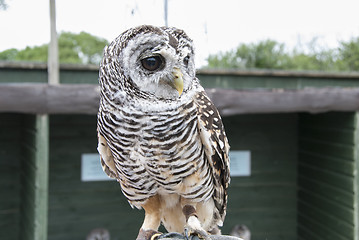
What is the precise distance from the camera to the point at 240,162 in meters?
5.14

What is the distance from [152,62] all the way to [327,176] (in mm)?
4056

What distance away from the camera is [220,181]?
1943mm

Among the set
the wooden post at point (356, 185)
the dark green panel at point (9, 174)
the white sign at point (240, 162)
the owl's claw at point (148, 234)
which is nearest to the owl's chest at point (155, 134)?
the owl's claw at point (148, 234)

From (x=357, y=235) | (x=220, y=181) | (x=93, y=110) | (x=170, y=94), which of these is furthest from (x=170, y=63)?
(x=357, y=235)

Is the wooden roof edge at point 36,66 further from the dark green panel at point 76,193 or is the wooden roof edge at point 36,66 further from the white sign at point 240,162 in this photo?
the white sign at point 240,162

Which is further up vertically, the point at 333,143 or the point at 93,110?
the point at 93,110

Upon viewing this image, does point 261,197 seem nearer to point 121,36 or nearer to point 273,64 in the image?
point 121,36

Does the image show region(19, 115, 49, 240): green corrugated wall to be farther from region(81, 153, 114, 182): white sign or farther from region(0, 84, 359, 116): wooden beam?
region(81, 153, 114, 182): white sign

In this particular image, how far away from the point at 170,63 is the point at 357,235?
376 centimetres

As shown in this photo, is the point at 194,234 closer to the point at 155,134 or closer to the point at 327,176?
the point at 155,134

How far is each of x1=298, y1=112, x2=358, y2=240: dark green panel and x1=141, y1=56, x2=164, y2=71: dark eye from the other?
343 cm

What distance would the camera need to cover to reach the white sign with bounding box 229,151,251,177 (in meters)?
5.12

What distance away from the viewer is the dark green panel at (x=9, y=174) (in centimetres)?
444

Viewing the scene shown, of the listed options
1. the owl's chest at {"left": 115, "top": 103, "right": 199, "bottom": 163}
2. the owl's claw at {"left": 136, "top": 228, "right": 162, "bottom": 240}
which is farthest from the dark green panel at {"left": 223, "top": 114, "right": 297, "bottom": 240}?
the owl's chest at {"left": 115, "top": 103, "right": 199, "bottom": 163}
